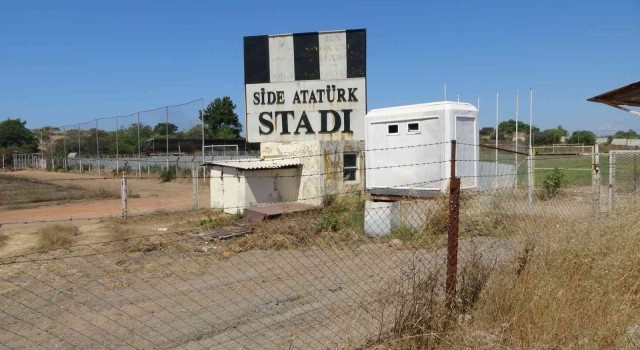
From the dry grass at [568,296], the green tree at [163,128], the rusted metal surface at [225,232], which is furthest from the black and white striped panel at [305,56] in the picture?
the green tree at [163,128]

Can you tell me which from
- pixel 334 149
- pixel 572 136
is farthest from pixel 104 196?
pixel 572 136

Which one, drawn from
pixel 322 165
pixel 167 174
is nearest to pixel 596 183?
pixel 322 165

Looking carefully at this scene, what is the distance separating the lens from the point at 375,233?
37.2ft

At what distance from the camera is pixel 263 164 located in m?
15.7

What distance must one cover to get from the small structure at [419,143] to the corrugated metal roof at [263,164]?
3200 millimetres

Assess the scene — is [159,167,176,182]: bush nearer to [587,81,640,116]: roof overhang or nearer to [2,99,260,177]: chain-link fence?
[2,99,260,177]: chain-link fence

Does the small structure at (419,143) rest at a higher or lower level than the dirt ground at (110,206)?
higher

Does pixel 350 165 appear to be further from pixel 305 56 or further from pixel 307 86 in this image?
pixel 305 56

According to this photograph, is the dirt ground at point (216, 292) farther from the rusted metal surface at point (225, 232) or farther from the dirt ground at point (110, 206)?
the dirt ground at point (110, 206)

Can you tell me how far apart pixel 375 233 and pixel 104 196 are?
675 inches

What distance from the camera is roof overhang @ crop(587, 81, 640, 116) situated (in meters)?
6.32

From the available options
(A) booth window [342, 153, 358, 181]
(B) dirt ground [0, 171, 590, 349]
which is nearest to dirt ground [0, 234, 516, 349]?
(B) dirt ground [0, 171, 590, 349]

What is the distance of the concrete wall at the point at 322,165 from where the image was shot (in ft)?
51.6

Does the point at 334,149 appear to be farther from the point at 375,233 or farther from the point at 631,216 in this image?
the point at 631,216
